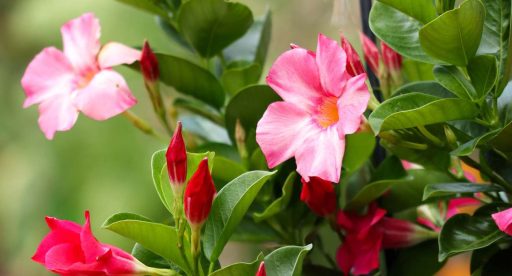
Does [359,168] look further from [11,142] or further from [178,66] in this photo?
[11,142]

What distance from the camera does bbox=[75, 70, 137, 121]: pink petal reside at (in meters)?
0.48

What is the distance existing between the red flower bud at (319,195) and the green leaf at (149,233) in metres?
0.09

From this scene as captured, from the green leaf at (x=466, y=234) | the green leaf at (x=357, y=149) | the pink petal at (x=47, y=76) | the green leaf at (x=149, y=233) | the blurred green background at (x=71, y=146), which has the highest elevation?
the pink petal at (x=47, y=76)

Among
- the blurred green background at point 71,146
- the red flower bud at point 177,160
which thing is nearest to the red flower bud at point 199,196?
the red flower bud at point 177,160

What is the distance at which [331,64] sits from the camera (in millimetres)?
387

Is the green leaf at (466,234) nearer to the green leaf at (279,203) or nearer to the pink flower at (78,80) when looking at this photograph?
the green leaf at (279,203)

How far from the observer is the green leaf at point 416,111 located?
37 centimetres

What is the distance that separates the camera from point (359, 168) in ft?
1.75

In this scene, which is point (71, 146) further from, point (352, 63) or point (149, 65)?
point (352, 63)

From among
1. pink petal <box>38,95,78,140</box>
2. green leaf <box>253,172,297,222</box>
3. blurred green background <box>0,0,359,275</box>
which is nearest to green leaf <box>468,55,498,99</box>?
green leaf <box>253,172,297,222</box>

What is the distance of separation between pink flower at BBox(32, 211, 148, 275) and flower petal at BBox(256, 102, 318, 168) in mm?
88

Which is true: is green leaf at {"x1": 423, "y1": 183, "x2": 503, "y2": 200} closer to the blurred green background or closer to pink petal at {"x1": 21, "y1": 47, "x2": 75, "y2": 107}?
pink petal at {"x1": 21, "y1": 47, "x2": 75, "y2": 107}

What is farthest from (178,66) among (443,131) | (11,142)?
(11,142)

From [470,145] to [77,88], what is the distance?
0.26 meters
